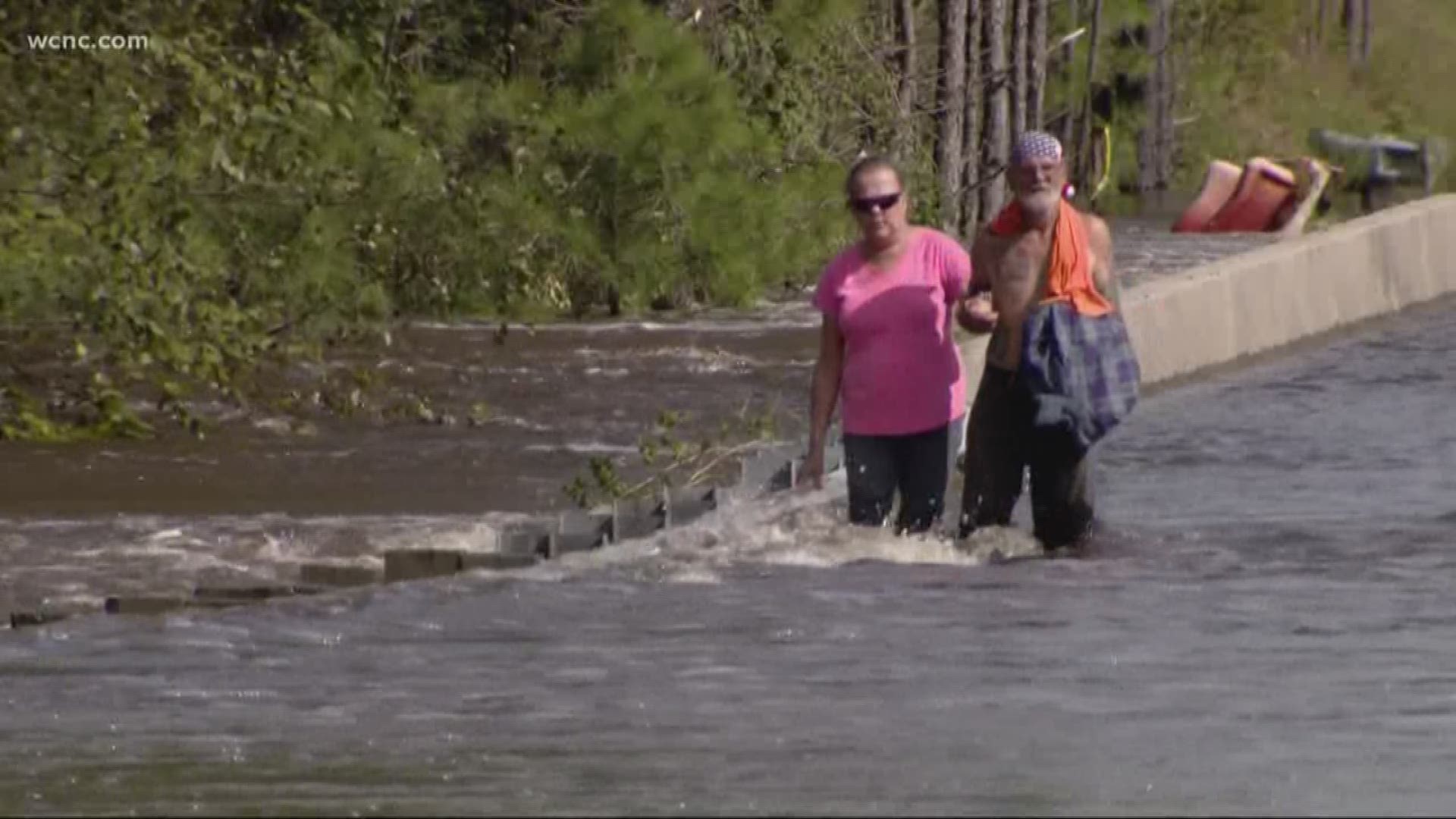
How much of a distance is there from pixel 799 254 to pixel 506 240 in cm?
Result: 397

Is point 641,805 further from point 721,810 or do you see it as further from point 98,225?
point 98,225

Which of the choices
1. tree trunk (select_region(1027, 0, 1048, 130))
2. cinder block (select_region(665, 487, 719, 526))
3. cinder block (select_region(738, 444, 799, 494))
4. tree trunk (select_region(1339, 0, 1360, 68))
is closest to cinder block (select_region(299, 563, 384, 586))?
cinder block (select_region(665, 487, 719, 526))

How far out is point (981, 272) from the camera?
14383 millimetres

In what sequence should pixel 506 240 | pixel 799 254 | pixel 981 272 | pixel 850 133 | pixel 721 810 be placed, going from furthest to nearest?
pixel 850 133 → pixel 799 254 → pixel 506 240 → pixel 981 272 → pixel 721 810

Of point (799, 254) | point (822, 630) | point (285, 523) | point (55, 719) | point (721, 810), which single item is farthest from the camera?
point (799, 254)

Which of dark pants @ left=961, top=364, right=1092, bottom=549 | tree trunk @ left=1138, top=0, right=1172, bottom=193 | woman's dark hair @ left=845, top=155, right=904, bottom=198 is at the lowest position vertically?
tree trunk @ left=1138, top=0, right=1172, bottom=193

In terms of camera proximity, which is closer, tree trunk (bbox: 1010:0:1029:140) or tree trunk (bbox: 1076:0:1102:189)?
tree trunk (bbox: 1010:0:1029:140)

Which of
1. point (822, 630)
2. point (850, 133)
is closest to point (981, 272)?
point (822, 630)

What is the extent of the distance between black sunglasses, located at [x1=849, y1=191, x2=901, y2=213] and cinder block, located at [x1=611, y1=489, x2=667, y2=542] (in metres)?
2.09

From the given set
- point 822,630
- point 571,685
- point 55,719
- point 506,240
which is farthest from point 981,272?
point 506,240

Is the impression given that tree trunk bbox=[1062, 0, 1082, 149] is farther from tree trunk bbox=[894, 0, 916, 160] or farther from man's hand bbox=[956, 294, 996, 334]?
man's hand bbox=[956, 294, 996, 334]

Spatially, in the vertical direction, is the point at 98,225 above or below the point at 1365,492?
above

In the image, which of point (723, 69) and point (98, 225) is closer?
point (98, 225)

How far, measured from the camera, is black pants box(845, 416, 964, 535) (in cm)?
1439
